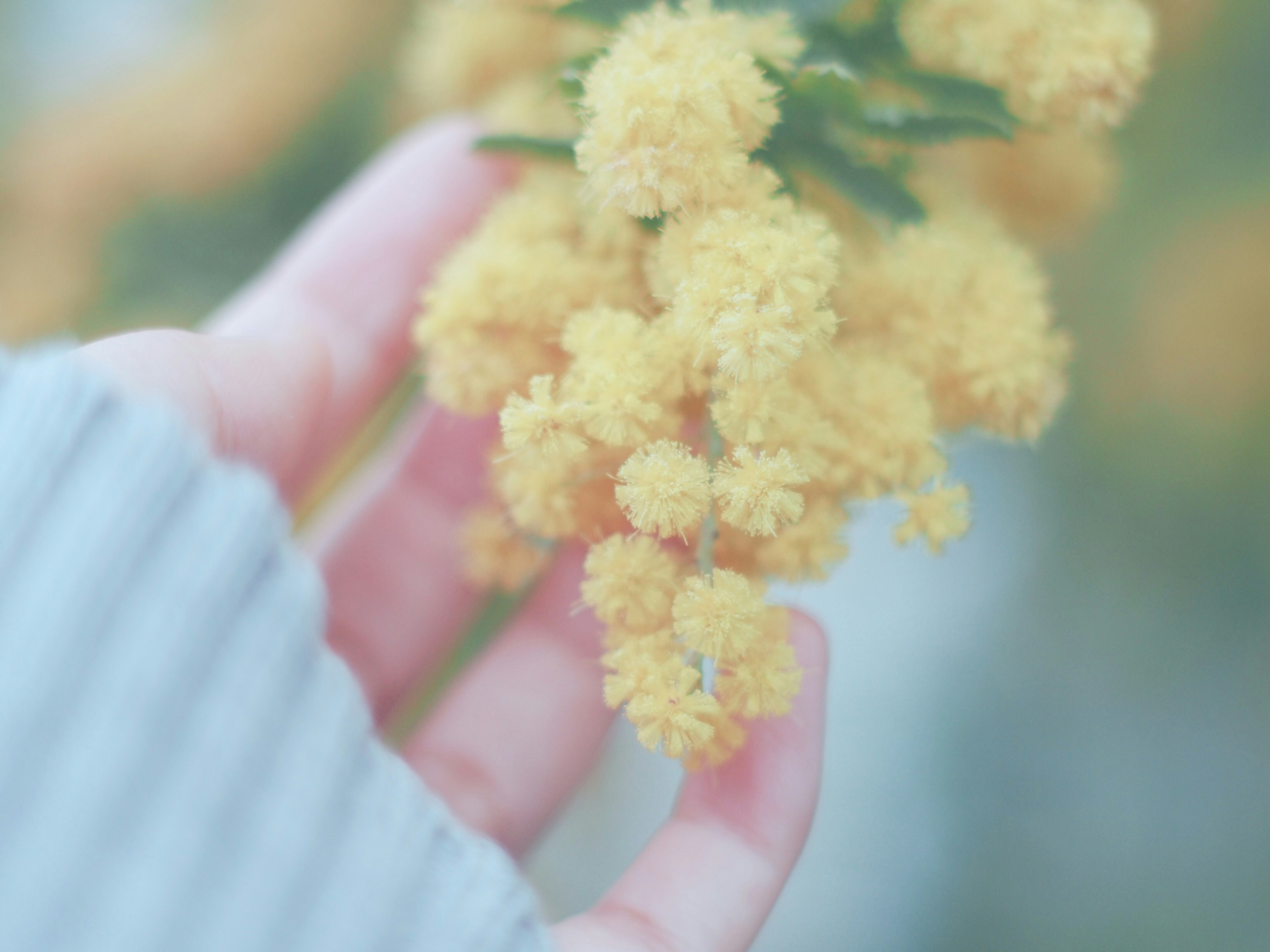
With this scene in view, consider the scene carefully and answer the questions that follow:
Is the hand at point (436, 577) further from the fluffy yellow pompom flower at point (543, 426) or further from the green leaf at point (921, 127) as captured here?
the green leaf at point (921, 127)

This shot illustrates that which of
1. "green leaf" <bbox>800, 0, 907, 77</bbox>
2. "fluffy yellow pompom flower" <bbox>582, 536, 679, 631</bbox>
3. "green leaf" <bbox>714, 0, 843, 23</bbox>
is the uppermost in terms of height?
"green leaf" <bbox>714, 0, 843, 23</bbox>

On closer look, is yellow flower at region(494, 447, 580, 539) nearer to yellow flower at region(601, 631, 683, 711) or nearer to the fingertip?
yellow flower at region(601, 631, 683, 711)

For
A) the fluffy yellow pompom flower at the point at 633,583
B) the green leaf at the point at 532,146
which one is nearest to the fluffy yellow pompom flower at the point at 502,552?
the fluffy yellow pompom flower at the point at 633,583

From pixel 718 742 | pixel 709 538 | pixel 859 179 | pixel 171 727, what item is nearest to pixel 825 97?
pixel 859 179

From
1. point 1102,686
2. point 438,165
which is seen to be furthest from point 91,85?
point 1102,686

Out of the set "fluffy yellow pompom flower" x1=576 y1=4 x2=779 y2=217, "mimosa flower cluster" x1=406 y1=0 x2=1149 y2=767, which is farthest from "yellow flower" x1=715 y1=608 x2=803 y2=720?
"fluffy yellow pompom flower" x1=576 y1=4 x2=779 y2=217

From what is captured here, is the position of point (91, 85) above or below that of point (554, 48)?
below

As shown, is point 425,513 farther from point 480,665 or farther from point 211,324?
point 211,324
